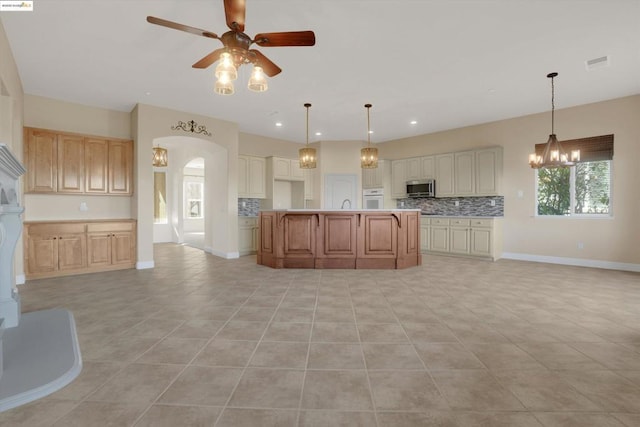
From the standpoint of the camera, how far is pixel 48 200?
5027mm

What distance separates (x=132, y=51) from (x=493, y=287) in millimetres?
5568

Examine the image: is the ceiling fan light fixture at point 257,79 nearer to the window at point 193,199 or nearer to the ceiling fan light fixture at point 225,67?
the ceiling fan light fixture at point 225,67

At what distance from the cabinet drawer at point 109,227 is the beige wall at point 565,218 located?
23.4ft

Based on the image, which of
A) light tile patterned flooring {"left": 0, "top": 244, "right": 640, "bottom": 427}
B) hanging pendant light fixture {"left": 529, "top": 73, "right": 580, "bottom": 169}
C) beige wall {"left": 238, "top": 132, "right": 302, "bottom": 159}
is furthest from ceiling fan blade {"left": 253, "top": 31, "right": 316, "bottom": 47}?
beige wall {"left": 238, "top": 132, "right": 302, "bottom": 159}

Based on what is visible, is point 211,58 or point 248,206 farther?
point 248,206

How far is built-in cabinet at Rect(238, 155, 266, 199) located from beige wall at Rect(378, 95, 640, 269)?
4691 millimetres

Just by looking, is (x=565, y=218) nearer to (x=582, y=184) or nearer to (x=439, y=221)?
(x=582, y=184)

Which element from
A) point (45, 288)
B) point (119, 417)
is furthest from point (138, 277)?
point (119, 417)

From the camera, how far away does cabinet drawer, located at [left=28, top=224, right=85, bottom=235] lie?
4551 mm

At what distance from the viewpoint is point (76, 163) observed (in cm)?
506

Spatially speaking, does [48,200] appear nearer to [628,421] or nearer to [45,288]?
[45,288]

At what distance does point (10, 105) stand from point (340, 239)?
4866 mm

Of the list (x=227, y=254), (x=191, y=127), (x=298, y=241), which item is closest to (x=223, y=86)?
(x=298, y=241)

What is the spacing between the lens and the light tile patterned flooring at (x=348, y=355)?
1524mm
